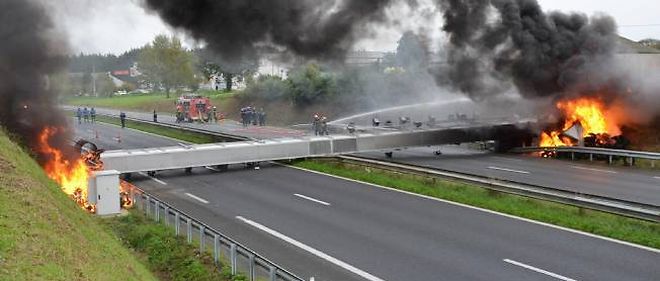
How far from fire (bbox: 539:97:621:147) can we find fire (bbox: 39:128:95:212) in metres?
22.9

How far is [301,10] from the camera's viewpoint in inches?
1036

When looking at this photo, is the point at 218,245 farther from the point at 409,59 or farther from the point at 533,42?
the point at 409,59

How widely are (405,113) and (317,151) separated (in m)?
29.7

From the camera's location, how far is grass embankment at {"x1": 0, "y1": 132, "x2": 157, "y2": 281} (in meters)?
8.83

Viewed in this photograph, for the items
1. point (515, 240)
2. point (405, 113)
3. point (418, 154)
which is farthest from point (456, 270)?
point (405, 113)

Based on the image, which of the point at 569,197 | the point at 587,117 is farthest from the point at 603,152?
the point at 569,197

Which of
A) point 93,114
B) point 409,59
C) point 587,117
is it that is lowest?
point 93,114

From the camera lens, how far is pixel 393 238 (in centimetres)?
1469

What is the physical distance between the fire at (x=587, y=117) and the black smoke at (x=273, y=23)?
1151 centimetres

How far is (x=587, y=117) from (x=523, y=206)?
17.1m

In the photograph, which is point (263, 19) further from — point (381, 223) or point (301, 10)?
point (381, 223)

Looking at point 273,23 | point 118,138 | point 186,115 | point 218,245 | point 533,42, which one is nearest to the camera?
point 218,245

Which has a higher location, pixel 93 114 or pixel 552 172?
pixel 93 114

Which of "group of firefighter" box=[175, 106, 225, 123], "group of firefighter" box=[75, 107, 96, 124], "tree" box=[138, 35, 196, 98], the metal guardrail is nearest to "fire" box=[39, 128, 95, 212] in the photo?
the metal guardrail
